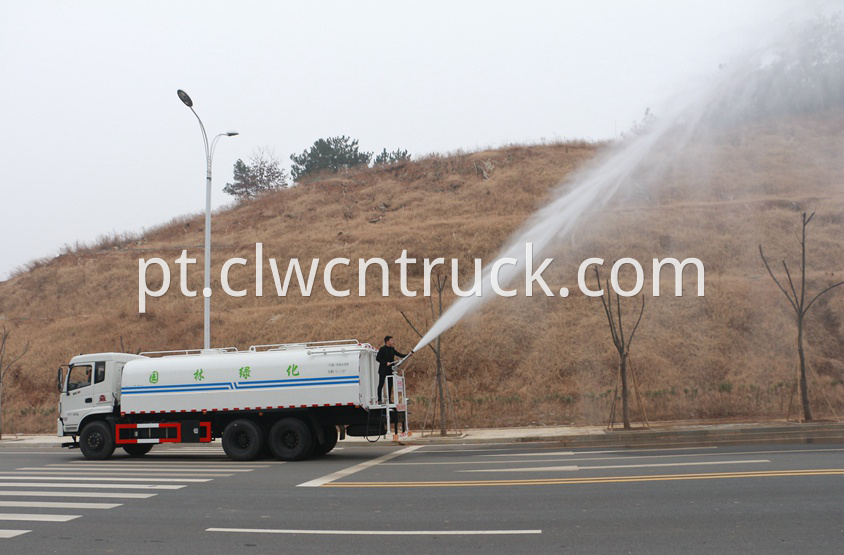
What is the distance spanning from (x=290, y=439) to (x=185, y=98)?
41.6ft

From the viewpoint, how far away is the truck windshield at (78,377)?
2005 centimetres

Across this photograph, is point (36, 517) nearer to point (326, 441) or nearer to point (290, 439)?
point (290, 439)

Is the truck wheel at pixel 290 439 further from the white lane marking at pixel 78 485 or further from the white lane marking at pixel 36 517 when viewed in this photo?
the white lane marking at pixel 36 517

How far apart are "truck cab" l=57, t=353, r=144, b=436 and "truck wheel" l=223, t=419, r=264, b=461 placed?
12.6 feet

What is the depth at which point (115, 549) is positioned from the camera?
8.18 meters

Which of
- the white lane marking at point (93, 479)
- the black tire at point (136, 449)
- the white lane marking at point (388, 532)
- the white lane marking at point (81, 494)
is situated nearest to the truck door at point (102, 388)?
the black tire at point (136, 449)

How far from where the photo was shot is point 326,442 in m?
18.9

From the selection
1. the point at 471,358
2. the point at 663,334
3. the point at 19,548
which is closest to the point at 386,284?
the point at 471,358

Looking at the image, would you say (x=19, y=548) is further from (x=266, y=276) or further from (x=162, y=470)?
(x=266, y=276)

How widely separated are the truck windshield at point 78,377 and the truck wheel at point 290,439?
604cm

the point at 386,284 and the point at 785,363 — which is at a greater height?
the point at 386,284

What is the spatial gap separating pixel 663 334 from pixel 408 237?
2014 cm

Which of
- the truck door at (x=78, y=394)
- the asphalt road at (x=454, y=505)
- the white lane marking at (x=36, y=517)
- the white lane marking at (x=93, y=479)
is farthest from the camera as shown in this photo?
the truck door at (x=78, y=394)

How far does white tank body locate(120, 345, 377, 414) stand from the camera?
17719mm
